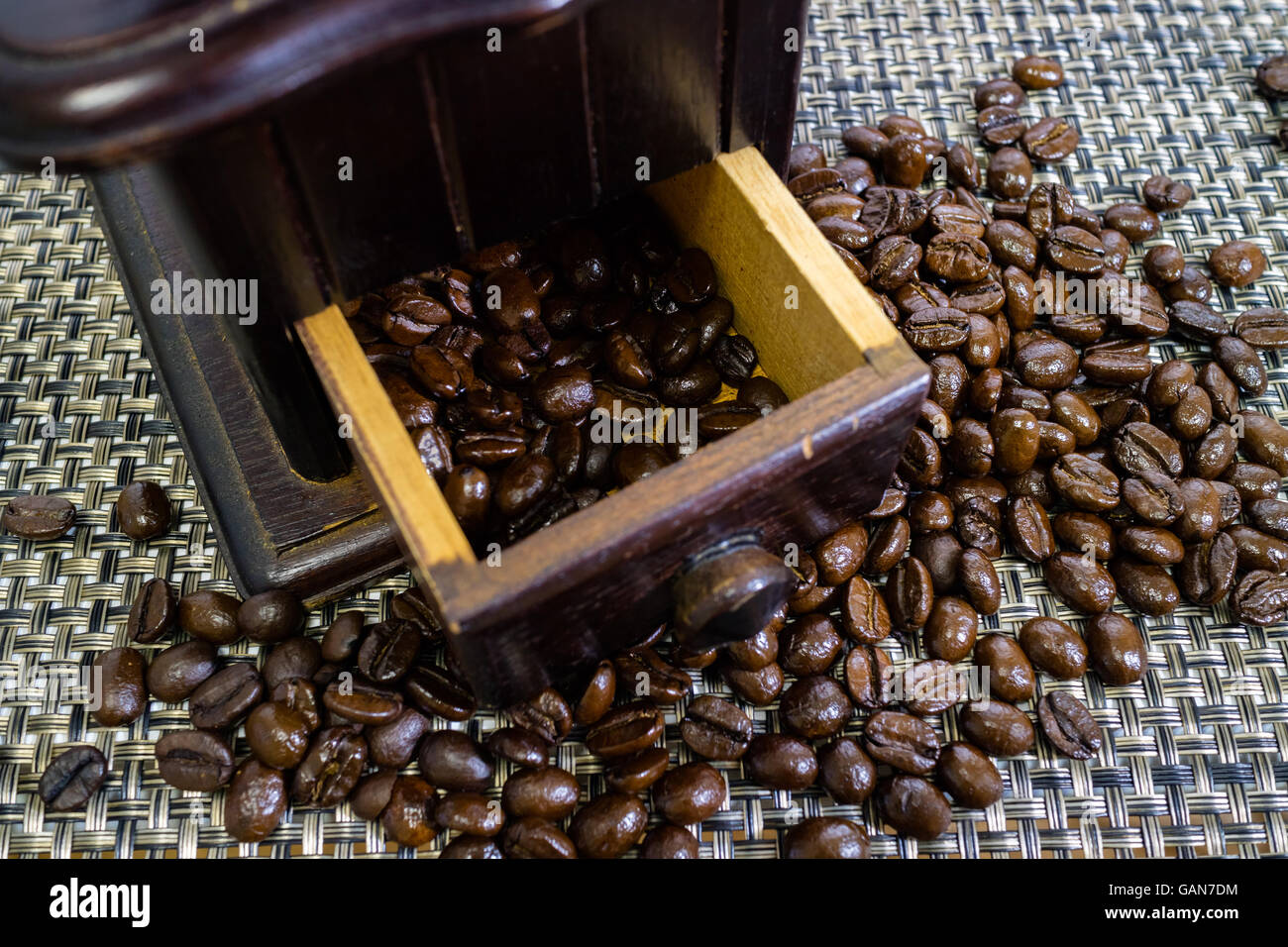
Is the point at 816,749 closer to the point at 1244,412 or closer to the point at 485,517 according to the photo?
the point at 485,517

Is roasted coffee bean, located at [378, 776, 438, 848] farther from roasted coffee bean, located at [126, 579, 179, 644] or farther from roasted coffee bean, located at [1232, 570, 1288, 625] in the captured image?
roasted coffee bean, located at [1232, 570, 1288, 625]

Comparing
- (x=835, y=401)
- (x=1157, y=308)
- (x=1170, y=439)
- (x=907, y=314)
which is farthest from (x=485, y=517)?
→ (x=1157, y=308)

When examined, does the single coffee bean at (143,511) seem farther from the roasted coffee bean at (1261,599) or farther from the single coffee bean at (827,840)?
the roasted coffee bean at (1261,599)

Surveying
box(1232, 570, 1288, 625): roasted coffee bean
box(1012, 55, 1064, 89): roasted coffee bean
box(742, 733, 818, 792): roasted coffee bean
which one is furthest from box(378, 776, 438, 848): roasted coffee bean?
box(1012, 55, 1064, 89): roasted coffee bean

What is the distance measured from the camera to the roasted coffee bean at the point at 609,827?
106cm

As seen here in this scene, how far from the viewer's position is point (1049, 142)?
1550 millimetres

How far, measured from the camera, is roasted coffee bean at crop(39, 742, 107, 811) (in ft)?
3.63

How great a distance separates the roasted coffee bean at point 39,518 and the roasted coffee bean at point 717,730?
772mm

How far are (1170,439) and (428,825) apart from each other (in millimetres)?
969

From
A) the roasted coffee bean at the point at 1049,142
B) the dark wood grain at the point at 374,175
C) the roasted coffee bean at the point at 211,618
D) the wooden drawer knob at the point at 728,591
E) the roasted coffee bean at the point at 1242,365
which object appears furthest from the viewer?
the roasted coffee bean at the point at 1049,142

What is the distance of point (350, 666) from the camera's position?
3.79 feet

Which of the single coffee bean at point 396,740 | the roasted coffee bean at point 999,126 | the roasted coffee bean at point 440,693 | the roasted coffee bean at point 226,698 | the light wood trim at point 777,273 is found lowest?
the single coffee bean at point 396,740

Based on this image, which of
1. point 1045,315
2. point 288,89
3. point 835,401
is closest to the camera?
point 288,89

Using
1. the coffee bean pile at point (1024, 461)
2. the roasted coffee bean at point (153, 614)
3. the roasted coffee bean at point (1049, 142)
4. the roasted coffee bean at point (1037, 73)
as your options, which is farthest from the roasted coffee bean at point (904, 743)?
the roasted coffee bean at point (1037, 73)
